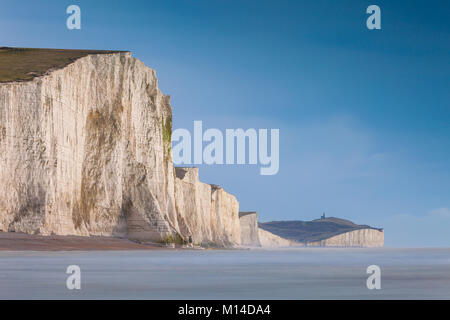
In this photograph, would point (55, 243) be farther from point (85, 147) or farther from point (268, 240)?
point (268, 240)


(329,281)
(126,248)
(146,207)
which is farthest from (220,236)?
Result: (329,281)

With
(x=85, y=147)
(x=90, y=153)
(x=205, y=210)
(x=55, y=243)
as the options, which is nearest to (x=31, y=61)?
(x=85, y=147)

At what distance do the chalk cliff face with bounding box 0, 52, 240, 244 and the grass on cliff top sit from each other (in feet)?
3.39

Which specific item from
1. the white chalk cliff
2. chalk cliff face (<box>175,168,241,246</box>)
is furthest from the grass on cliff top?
chalk cliff face (<box>175,168,241,246</box>)

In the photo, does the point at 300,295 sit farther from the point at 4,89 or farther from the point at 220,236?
the point at 220,236

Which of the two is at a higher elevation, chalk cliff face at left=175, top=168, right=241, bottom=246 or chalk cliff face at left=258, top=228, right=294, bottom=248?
chalk cliff face at left=175, top=168, right=241, bottom=246

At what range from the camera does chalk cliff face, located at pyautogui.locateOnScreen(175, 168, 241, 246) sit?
3198 inches

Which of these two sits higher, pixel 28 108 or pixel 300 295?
pixel 28 108

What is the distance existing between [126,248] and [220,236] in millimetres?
56227

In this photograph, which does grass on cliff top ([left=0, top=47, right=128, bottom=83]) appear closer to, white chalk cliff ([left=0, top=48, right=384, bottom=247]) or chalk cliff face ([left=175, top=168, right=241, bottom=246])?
white chalk cliff ([left=0, top=48, right=384, bottom=247])

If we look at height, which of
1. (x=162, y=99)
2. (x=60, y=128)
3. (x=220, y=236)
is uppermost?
(x=162, y=99)

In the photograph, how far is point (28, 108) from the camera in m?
40.6

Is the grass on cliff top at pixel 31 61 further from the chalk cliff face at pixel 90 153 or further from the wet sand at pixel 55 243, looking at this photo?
the wet sand at pixel 55 243
